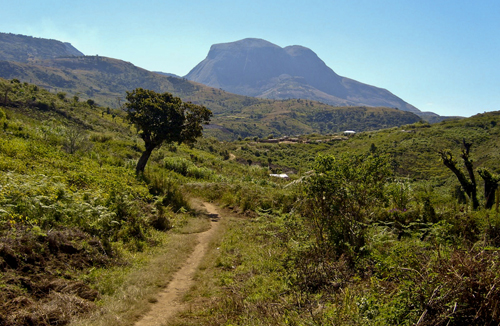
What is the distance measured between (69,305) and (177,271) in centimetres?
289

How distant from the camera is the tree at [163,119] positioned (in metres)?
16.6

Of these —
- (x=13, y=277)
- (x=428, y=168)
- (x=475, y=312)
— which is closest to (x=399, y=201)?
(x=475, y=312)

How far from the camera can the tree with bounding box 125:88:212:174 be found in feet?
54.5

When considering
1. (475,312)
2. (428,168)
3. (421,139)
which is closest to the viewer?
(475,312)

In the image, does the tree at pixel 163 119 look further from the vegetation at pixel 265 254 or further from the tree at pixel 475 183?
the tree at pixel 475 183

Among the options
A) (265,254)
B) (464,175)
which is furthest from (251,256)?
(464,175)

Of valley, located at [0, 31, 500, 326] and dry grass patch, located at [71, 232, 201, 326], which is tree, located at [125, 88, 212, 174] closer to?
valley, located at [0, 31, 500, 326]

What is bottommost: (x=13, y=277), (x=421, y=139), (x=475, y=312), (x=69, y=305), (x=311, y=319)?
(x=69, y=305)

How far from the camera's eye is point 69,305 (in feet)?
14.9

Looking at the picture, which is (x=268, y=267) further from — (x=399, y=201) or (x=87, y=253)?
(x=399, y=201)

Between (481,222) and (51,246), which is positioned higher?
(481,222)

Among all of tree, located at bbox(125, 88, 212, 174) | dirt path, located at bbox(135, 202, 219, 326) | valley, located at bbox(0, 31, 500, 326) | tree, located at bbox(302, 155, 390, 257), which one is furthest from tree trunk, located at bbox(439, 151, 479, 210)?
tree, located at bbox(125, 88, 212, 174)

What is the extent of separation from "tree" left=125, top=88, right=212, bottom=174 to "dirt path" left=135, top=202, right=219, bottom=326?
29.4ft

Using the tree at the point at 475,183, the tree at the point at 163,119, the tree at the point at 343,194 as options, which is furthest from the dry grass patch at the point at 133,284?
the tree at the point at 475,183
